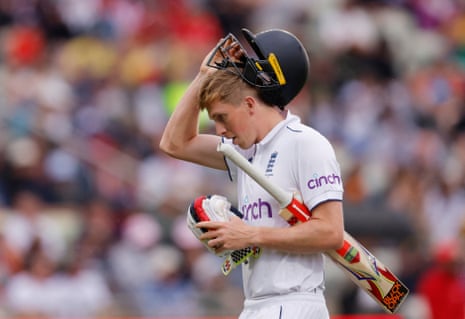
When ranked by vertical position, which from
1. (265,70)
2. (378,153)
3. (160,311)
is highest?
(265,70)

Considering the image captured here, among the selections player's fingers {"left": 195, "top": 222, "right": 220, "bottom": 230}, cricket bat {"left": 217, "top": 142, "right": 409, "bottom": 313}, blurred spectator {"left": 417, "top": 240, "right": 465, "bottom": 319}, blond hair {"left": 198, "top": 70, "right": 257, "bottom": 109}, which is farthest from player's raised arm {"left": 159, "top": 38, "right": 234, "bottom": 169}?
blurred spectator {"left": 417, "top": 240, "right": 465, "bottom": 319}

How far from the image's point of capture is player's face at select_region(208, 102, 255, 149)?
5.34 meters

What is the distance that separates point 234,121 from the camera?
17.6 feet

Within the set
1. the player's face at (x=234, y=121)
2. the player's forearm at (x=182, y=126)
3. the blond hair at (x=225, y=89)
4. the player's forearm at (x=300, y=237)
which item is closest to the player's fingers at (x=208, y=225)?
the player's forearm at (x=300, y=237)

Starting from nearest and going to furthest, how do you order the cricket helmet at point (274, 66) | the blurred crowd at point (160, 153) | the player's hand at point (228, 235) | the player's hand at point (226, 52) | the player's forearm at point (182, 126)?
the player's hand at point (228, 235)
the cricket helmet at point (274, 66)
the player's hand at point (226, 52)
the player's forearm at point (182, 126)
the blurred crowd at point (160, 153)

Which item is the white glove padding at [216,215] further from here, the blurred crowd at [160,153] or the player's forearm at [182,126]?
the blurred crowd at [160,153]

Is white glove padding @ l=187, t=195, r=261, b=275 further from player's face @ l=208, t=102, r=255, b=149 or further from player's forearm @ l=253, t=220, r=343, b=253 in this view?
player's face @ l=208, t=102, r=255, b=149

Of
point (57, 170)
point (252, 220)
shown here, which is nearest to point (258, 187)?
point (252, 220)

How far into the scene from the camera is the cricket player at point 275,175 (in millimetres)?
5211

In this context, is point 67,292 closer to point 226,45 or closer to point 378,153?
point 378,153

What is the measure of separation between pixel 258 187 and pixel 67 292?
241 inches

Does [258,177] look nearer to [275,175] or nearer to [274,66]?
[275,175]

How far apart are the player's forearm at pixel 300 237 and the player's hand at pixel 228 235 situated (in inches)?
1.6

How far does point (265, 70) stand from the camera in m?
5.32
